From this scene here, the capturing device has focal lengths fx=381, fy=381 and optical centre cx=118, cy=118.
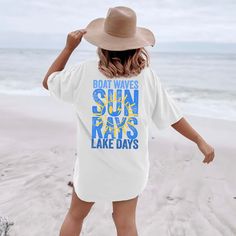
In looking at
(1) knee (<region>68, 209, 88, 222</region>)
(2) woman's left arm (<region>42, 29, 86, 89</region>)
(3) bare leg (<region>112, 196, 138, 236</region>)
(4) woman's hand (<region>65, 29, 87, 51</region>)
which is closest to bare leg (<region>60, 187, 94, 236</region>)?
(1) knee (<region>68, 209, 88, 222</region>)

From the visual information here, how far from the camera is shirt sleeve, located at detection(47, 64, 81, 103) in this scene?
77.4 inches

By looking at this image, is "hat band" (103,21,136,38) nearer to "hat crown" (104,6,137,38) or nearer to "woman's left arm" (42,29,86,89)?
"hat crown" (104,6,137,38)

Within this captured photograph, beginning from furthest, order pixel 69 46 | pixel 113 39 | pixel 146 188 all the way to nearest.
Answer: pixel 146 188 < pixel 69 46 < pixel 113 39

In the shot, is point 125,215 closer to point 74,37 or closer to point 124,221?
point 124,221

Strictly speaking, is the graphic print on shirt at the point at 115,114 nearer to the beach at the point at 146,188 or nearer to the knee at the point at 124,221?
the knee at the point at 124,221

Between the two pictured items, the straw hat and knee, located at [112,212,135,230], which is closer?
the straw hat

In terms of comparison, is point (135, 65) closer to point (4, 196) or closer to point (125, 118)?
point (125, 118)

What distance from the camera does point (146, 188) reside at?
3.84 m

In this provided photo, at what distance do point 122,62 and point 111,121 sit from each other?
31 cm

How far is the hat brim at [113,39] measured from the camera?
188cm

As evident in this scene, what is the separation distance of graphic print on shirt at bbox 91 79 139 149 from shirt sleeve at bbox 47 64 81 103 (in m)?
0.12

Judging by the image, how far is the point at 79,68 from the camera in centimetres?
196

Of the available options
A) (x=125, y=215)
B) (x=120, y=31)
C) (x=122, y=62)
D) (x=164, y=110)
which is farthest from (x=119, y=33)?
(x=125, y=215)

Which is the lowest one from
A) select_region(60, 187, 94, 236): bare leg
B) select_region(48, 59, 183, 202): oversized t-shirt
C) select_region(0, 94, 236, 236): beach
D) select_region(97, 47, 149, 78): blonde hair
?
select_region(0, 94, 236, 236): beach
